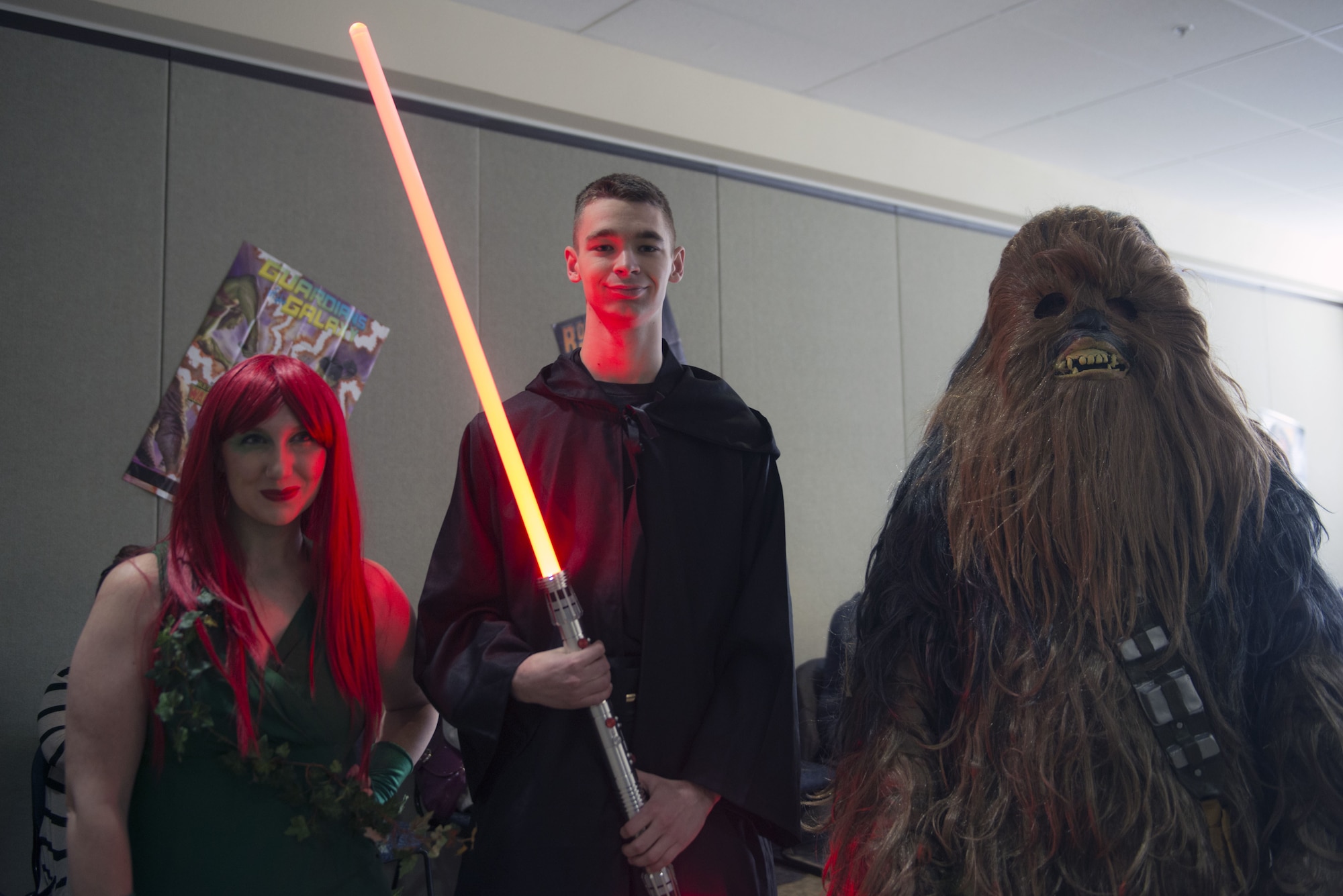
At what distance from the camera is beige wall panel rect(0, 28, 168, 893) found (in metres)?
2.64

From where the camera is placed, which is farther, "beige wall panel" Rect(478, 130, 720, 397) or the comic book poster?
"beige wall panel" Rect(478, 130, 720, 397)

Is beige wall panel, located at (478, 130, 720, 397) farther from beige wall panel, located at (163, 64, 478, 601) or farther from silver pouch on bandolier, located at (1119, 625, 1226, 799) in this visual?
silver pouch on bandolier, located at (1119, 625, 1226, 799)

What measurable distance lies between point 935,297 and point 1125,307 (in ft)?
A: 11.5

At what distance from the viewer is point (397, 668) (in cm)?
140

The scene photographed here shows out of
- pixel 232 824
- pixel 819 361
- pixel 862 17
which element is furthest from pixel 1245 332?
pixel 232 824

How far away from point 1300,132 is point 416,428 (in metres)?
4.10

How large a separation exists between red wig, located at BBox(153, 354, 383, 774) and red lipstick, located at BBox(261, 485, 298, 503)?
69 millimetres

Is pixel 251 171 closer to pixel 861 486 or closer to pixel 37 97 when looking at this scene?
pixel 37 97

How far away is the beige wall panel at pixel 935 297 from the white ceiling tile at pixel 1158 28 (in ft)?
4.04

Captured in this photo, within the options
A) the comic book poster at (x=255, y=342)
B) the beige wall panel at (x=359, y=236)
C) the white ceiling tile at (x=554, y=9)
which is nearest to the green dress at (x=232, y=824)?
the comic book poster at (x=255, y=342)

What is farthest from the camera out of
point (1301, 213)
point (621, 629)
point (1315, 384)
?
point (1315, 384)

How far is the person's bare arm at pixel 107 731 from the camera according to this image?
1111 mm

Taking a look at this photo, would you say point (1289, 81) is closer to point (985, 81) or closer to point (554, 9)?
point (985, 81)

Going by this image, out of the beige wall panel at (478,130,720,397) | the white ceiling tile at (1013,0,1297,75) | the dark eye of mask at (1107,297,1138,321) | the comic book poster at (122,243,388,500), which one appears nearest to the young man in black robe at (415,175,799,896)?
the dark eye of mask at (1107,297,1138,321)
